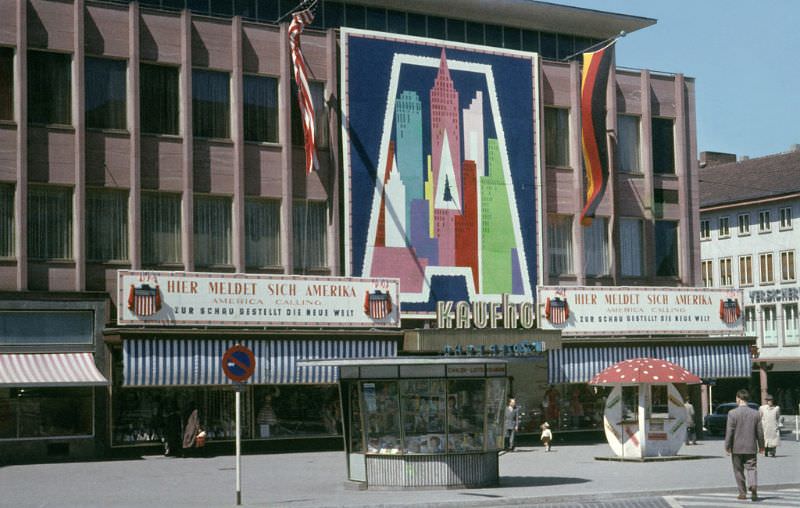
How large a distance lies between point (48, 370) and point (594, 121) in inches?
860

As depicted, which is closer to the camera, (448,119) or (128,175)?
(128,175)

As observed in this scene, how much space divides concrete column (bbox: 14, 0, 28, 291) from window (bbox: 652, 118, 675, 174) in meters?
24.1

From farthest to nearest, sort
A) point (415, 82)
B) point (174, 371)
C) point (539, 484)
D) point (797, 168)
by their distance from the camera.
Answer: point (797, 168) < point (415, 82) < point (174, 371) < point (539, 484)

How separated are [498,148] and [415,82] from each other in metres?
3.90

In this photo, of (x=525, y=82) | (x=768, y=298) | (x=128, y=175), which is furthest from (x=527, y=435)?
(x=768, y=298)

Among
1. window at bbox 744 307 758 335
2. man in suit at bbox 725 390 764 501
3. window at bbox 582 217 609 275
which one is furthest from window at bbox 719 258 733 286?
man in suit at bbox 725 390 764 501

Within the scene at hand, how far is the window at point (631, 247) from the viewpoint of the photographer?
52.3m

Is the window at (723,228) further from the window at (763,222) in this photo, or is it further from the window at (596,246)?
the window at (596,246)

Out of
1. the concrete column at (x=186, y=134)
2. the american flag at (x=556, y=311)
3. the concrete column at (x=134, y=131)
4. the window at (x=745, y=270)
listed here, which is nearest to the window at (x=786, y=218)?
the window at (x=745, y=270)

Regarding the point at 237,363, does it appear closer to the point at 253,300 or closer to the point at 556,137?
the point at 253,300

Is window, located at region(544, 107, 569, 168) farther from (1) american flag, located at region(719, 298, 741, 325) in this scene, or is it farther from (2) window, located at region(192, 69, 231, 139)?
(2) window, located at region(192, 69, 231, 139)

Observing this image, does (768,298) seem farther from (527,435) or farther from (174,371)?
(174,371)

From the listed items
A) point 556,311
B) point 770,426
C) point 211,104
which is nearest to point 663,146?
point 556,311

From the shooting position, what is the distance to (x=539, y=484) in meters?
28.9
